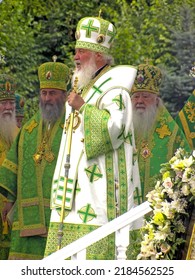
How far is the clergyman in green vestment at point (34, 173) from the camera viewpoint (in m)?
19.5

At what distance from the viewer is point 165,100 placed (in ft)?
80.8

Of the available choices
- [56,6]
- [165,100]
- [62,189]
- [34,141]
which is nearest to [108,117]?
[62,189]

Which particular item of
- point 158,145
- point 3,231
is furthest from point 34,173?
point 158,145

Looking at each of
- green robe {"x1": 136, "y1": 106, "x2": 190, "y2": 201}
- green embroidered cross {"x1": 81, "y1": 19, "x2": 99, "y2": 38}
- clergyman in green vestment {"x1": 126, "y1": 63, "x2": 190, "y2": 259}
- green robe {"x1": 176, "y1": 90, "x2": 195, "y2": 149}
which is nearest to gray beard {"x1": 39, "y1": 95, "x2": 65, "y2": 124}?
clergyman in green vestment {"x1": 126, "y1": 63, "x2": 190, "y2": 259}

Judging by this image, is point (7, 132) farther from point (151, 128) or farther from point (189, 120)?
point (189, 120)

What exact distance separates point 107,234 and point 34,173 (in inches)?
175

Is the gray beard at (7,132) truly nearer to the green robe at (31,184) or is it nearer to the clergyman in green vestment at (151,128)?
the green robe at (31,184)

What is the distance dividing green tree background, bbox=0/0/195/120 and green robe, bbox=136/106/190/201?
4299mm

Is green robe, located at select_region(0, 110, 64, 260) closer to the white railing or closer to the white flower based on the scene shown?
the white railing

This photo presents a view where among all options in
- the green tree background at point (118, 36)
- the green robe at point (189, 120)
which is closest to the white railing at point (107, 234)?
the green robe at point (189, 120)

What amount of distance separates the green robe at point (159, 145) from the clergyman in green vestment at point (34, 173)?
848 millimetres

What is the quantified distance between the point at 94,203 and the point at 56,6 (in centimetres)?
952
